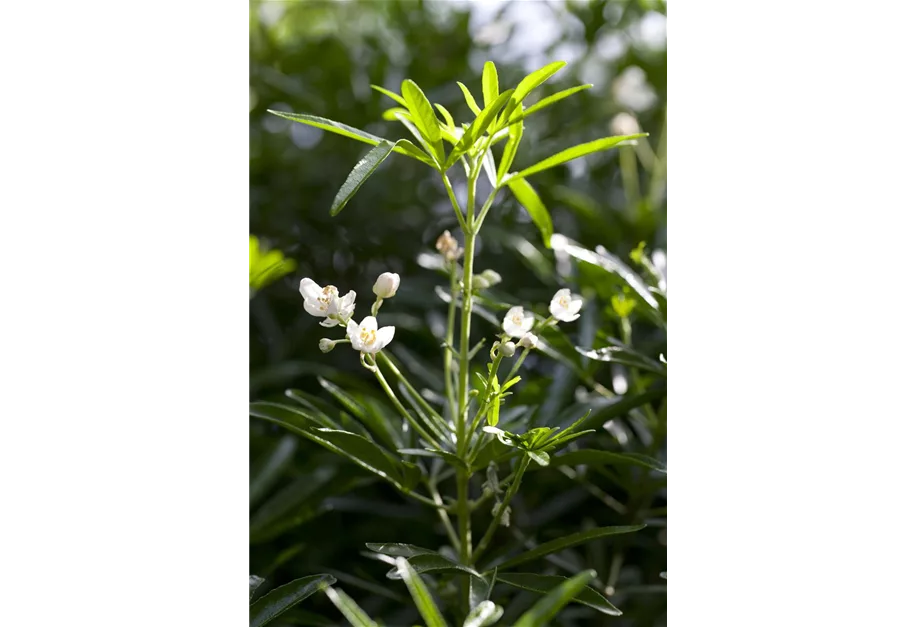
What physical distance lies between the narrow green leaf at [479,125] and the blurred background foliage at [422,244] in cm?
26

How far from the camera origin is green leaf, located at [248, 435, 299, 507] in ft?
2.86

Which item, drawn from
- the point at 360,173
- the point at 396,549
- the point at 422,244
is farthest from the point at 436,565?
the point at 422,244

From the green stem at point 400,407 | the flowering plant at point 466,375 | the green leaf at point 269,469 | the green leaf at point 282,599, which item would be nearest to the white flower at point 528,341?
the flowering plant at point 466,375

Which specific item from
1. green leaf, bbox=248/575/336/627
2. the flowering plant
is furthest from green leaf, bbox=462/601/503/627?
green leaf, bbox=248/575/336/627

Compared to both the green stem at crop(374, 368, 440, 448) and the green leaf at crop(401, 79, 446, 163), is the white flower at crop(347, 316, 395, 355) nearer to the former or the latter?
the green stem at crop(374, 368, 440, 448)

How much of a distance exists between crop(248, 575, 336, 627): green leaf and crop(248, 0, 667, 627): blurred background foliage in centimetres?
16

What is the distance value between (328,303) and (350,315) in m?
0.02

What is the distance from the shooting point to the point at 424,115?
57cm

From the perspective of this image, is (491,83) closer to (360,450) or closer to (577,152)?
(577,152)

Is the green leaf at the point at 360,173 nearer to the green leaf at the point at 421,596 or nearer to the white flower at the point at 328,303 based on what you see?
the white flower at the point at 328,303
